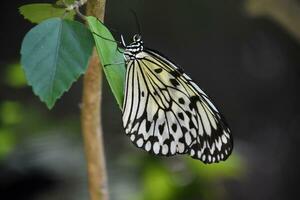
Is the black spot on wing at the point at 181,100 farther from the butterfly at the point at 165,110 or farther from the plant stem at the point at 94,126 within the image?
the plant stem at the point at 94,126

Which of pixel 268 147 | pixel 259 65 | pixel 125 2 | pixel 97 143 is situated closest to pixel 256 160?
pixel 268 147

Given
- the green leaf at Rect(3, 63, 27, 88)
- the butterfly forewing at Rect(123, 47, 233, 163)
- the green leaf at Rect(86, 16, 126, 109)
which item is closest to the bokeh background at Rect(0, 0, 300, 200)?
the green leaf at Rect(3, 63, 27, 88)

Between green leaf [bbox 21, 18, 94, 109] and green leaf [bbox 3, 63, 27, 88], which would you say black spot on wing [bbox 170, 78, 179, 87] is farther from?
green leaf [bbox 3, 63, 27, 88]

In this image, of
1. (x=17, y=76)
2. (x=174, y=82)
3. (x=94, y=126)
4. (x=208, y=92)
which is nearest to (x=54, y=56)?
(x=174, y=82)

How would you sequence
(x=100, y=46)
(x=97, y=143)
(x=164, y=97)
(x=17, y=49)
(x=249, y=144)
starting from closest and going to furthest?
(x=100, y=46)
(x=164, y=97)
(x=97, y=143)
(x=17, y=49)
(x=249, y=144)

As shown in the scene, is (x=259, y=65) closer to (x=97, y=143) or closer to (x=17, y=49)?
(x=17, y=49)

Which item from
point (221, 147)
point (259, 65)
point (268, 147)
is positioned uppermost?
point (259, 65)
